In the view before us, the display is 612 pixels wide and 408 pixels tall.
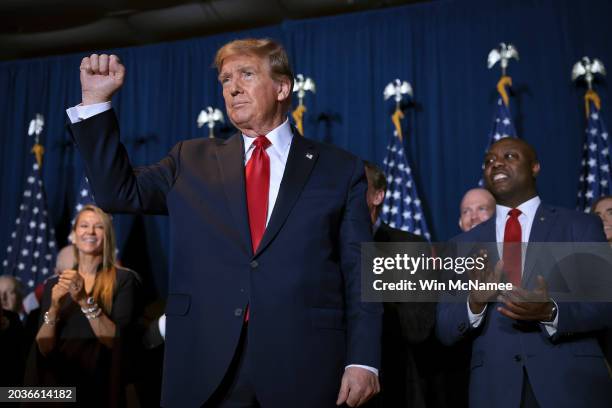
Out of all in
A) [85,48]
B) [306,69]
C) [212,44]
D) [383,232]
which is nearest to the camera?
[383,232]

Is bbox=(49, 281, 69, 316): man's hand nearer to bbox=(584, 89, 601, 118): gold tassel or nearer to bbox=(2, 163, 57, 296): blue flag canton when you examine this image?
bbox=(2, 163, 57, 296): blue flag canton

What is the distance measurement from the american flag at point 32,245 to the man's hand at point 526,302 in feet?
15.1

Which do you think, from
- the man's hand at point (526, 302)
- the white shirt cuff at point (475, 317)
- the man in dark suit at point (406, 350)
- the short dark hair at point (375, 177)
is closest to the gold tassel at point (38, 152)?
the short dark hair at point (375, 177)

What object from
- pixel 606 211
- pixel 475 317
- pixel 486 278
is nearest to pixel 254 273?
pixel 486 278

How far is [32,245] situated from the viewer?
5.80 metres

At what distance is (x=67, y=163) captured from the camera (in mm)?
6273

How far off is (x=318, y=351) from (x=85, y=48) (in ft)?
19.3

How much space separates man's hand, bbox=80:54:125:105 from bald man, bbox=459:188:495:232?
2653 millimetres

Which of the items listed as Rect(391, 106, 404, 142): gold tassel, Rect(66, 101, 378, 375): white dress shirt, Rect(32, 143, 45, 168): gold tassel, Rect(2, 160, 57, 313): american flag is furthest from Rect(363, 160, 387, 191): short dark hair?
Rect(32, 143, 45, 168): gold tassel

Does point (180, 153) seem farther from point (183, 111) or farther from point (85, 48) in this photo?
point (85, 48)

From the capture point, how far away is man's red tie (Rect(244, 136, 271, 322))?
166cm

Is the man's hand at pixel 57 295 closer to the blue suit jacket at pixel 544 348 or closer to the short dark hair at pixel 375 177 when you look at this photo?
the short dark hair at pixel 375 177

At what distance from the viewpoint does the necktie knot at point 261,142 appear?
1.79 meters

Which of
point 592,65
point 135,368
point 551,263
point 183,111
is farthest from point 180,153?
point 183,111
